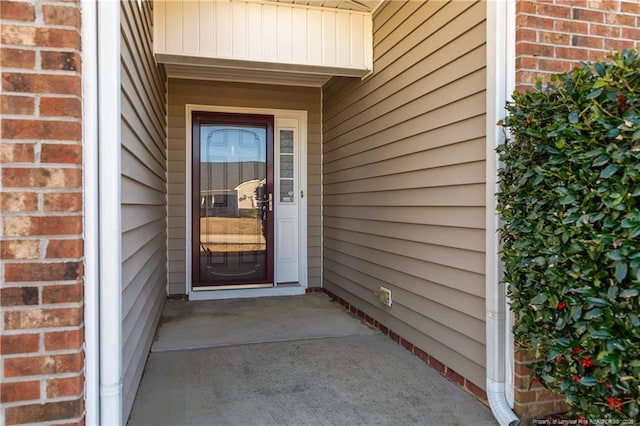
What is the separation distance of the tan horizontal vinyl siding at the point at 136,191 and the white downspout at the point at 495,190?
1.61 meters

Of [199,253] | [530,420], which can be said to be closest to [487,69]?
[530,420]

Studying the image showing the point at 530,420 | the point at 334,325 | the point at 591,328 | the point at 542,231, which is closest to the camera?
the point at 591,328

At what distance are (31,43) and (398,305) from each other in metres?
2.53

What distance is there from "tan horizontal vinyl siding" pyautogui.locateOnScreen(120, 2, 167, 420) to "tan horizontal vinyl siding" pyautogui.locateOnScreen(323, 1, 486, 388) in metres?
1.65

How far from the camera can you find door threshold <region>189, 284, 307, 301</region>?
179 inches

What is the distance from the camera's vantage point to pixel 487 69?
2078 mm

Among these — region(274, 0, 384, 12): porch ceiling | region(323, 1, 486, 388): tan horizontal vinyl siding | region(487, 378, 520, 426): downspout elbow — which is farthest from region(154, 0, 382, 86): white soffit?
region(487, 378, 520, 426): downspout elbow

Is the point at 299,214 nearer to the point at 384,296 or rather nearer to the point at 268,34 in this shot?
the point at 384,296

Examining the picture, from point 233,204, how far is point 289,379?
8.40 ft

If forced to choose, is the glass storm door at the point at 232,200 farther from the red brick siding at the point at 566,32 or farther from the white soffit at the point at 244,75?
the red brick siding at the point at 566,32

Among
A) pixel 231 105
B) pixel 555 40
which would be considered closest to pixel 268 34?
pixel 231 105

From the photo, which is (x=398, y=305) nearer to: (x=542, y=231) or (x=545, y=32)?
(x=542, y=231)

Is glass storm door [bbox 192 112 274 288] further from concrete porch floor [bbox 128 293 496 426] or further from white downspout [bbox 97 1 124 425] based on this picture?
white downspout [bbox 97 1 124 425]

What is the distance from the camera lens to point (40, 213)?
1.35 meters
